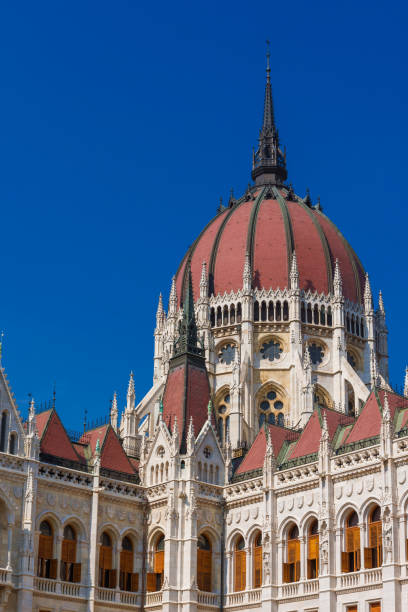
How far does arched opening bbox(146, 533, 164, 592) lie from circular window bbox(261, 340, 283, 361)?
927 inches

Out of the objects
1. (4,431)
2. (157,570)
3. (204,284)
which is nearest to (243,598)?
(157,570)

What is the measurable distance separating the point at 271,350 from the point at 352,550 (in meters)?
28.8

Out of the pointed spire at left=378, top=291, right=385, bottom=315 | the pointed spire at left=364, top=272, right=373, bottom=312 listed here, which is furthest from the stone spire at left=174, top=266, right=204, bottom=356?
the pointed spire at left=378, top=291, right=385, bottom=315

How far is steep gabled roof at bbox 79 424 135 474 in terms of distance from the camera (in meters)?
54.7

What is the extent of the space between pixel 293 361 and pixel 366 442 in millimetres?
24595

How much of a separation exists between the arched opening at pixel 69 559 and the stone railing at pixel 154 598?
4.20m

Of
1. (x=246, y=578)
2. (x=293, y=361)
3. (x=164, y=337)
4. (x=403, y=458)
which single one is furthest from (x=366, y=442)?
(x=164, y=337)

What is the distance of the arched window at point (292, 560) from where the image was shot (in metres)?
49.5

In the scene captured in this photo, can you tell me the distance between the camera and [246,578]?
51844 mm

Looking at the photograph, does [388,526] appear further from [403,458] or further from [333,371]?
[333,371]

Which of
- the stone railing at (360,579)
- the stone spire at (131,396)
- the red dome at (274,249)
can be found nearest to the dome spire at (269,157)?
the red dome at (274,249)

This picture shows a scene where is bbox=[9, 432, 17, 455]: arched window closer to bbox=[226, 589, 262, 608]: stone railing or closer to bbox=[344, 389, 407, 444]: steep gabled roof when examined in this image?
bbox=[226, 589, 262, 608]: stone railing

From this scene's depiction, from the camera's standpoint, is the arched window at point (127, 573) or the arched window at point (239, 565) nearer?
the arched window at point (239, 565)

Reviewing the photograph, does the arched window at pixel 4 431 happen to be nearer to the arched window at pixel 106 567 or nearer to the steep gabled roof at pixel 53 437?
the steep gabled roof at pixel 53 437
